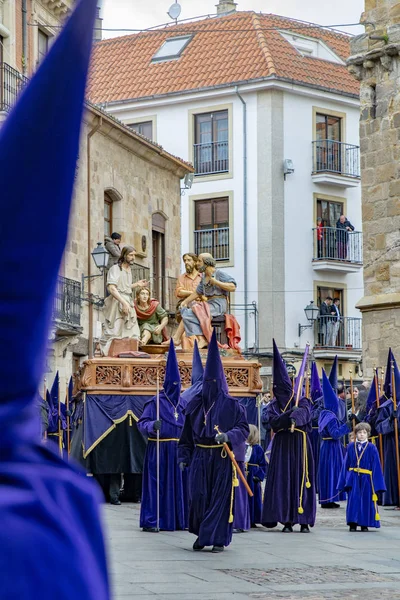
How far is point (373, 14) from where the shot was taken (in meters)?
22.1

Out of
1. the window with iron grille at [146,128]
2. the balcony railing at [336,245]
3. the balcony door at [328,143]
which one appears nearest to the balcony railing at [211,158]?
the window with iron grille at [146,128]

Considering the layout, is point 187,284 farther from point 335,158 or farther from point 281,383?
point 335,158

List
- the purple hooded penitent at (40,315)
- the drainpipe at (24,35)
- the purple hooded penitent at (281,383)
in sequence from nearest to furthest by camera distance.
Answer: the purple hooded penitent at (40,315)
the purple hooded penitent at (281,383)
the drainpipe at (24,35)

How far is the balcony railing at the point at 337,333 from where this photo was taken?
131 ft

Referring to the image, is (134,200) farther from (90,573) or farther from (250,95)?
(90,573)

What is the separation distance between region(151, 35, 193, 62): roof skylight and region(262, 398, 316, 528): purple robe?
29959mm

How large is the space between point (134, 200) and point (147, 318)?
11.3m

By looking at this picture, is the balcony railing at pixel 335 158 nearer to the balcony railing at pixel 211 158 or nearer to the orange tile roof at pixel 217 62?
the orange tile roof at pixel 217 62

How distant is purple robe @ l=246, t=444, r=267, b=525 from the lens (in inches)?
603

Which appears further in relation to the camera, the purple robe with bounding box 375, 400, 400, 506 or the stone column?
the stone column

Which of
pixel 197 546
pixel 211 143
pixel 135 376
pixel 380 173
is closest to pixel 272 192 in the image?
pixel 211 143

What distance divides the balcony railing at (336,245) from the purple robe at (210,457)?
91.3ft

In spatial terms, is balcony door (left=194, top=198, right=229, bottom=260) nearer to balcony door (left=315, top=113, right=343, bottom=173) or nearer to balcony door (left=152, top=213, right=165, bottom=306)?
balcony door (left=315, top=113, right=343, bottom=173)

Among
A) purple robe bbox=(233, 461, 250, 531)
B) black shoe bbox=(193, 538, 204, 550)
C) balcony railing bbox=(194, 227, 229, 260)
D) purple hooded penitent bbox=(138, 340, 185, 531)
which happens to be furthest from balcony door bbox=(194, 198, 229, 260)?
black shoe bbox=(193, 538, 204, 550)
